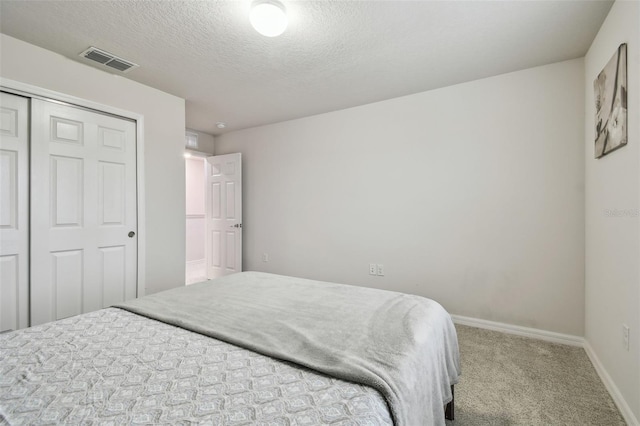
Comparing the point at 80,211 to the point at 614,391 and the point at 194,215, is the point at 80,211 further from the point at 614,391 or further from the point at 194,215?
the point at 614,391

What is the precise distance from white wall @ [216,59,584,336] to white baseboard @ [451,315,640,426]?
7 cm

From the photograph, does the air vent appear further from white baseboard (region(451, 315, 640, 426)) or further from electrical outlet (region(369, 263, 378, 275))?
white baseboard (region(451, 315, 640, 426))

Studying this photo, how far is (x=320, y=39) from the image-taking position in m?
2.22

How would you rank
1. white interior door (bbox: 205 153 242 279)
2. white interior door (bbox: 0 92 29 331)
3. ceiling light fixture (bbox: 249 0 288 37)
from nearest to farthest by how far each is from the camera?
1. ceiling light fixture (bbox: 249 0 288 37)
2. white interior door (bbox: 0 92 29 331)
3. white interior door (bbox: 205 153 242 279)

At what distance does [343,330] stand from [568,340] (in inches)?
95.4

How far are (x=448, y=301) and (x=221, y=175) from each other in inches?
146

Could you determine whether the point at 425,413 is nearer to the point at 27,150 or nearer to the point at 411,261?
the point at 411,261

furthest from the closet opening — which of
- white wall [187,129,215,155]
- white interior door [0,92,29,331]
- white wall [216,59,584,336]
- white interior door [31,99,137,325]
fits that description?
white interior door [0,92,29,331]

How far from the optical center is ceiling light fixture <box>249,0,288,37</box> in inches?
70.0

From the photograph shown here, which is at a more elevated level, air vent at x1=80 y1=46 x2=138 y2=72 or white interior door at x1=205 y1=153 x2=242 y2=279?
air vent at x1=80 y1=46 x2=138 y2=72

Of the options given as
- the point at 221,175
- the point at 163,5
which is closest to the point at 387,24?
the point at 163,5

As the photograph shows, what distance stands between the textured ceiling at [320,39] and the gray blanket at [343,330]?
1804 millimetres

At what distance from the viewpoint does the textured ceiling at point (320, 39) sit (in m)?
1.90

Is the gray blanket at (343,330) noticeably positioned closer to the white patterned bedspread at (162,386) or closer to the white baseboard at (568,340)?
the white patterned bedspread at (162,386)
